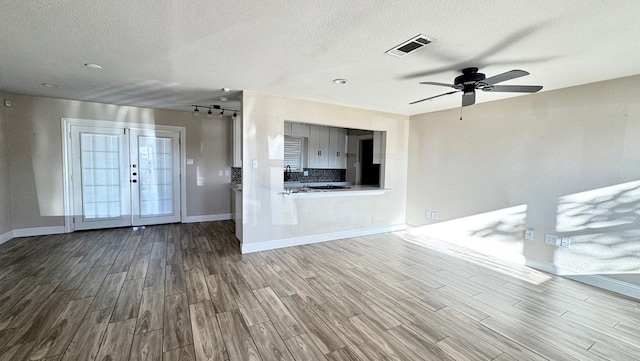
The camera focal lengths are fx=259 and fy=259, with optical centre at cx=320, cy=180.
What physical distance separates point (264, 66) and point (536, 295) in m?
3.89

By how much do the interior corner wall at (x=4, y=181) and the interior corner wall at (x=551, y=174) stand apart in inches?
288

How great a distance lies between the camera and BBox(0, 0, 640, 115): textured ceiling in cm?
175

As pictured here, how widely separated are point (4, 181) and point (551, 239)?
8270 millimetres

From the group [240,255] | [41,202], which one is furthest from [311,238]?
[41,202]

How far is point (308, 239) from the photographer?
4492mm

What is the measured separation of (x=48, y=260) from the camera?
3.45 m

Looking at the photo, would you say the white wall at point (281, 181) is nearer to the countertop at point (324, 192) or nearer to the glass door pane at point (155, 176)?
the countertop at point (324, 192)

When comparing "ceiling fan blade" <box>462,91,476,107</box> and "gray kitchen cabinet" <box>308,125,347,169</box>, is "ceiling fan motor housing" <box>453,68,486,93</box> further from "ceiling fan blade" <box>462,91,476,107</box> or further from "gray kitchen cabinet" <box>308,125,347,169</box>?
"gray kitchen cabinet" <box>308,125,347,169</box>

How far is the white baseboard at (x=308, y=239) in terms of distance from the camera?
→ 4.03 m

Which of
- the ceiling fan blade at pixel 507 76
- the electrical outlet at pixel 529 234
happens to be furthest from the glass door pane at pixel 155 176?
the electrical outlet at pixel 529 234

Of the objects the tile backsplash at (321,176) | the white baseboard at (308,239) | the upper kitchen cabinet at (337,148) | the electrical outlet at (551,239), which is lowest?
the white baseboard at (308,239)

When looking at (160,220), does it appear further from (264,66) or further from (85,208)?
(264,66)

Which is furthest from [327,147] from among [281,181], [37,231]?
[37,231]

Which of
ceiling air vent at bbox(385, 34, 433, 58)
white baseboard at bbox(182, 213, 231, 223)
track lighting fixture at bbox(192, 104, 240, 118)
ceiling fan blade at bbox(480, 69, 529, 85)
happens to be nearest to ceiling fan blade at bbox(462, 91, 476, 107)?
ceiling fan blade at bbox(480, 69, 529, 85)
